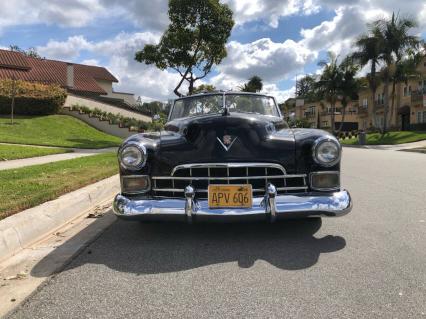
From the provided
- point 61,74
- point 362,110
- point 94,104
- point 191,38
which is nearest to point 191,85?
point 191,38

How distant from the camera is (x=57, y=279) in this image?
3.46 metres

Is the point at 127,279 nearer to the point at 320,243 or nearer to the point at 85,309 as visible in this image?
the point at 85,309

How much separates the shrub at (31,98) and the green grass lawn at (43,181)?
14847 mm

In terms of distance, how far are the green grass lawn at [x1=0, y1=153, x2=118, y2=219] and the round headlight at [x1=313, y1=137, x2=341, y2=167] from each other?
3.23m

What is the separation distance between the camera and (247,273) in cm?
354

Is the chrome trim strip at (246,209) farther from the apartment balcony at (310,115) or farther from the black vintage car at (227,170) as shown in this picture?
the apartment balcony at (310,115)

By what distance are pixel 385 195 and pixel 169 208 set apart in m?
4.34

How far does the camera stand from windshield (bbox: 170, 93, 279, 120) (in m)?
6.29

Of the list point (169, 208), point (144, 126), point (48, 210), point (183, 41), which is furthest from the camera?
point (144, 126)

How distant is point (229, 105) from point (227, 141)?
1856 mm

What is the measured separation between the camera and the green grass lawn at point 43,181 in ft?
17.6

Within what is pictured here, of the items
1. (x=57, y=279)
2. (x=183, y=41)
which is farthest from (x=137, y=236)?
(x=183, y=41)

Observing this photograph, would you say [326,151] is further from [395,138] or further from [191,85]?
[395,138]

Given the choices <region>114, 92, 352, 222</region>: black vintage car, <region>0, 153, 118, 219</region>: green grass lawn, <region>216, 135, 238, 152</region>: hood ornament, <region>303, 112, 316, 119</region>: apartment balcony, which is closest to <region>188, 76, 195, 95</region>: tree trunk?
<region>0, 153, 118, 219</region>: green grass lawn
